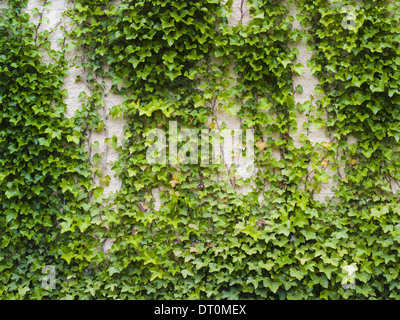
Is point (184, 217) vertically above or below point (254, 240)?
above

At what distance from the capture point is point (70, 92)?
300 centimetres

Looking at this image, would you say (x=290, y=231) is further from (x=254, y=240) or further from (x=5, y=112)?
(x=5, y=112)

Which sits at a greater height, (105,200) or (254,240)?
(105,200)

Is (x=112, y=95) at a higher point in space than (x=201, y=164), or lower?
higher

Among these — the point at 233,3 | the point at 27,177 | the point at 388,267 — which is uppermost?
the point at 233,3

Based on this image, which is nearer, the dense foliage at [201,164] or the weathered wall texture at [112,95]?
the dense foliage at [201,164]

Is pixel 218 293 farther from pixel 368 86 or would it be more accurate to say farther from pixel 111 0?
pixel 111 0

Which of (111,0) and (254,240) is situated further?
(111,0)

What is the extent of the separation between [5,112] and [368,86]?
3088 mm

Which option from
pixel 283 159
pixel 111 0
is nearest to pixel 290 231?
pixel 283 159

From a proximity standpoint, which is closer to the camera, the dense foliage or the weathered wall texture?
the dense foliage

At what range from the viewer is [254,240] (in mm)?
2740

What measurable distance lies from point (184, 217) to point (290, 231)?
0.89 m

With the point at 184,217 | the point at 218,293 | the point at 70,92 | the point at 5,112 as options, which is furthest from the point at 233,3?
the point at 218,293
